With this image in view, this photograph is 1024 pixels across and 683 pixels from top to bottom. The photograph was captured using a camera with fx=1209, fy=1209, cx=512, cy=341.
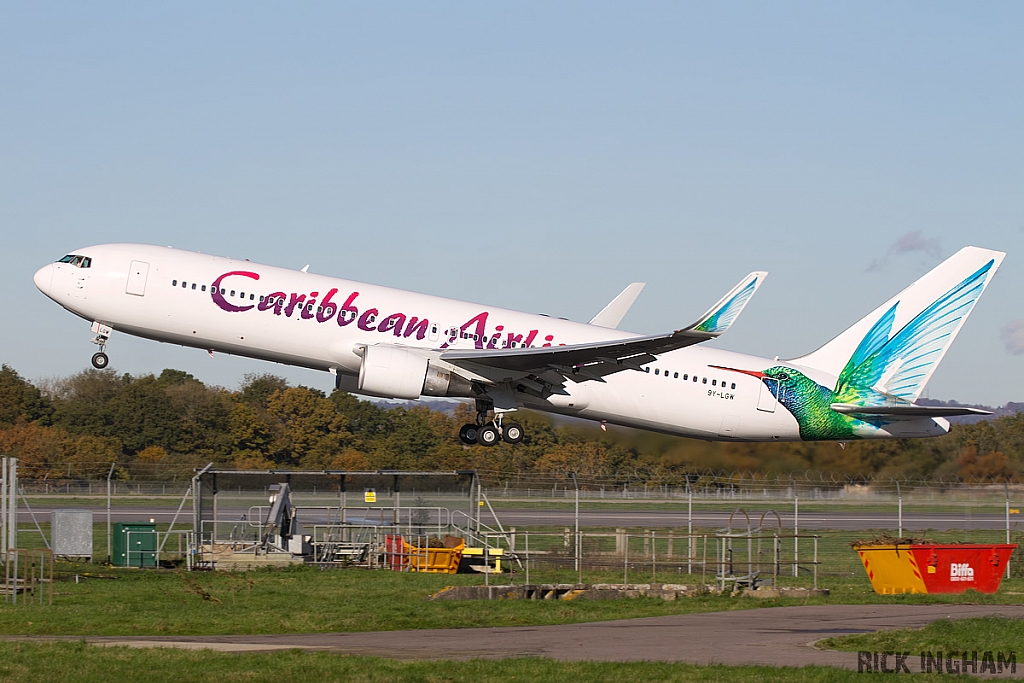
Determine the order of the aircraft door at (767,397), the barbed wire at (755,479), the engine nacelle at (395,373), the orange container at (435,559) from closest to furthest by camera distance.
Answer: the engine nacelle at (395,373), the orange container at (435,559), the barbed wire at (755,479), the aircraft door at (767,397)

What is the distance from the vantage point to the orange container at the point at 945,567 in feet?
85.8

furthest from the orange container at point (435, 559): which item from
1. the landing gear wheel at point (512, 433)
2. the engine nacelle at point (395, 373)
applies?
the engine nacelle at point (395, 373)

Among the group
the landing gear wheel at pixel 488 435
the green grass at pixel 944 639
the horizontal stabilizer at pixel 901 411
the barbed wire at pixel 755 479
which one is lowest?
the green grass at pixel 944 639

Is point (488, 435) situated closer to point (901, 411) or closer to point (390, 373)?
point (390, 373)

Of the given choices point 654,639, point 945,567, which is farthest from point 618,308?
point 654,639

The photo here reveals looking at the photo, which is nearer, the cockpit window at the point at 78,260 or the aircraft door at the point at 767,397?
the cockpit window at the point at 78,260

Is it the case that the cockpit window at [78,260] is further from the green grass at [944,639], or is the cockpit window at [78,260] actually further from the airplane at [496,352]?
the green grass at [944,639]

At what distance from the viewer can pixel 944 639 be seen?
17.0m

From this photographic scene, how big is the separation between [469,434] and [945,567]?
1257cm

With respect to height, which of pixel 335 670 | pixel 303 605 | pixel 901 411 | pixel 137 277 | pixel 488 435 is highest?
pixel 137 277

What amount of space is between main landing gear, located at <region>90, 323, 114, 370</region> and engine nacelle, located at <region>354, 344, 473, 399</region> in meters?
6.81

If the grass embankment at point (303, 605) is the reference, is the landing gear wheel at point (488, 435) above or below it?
above

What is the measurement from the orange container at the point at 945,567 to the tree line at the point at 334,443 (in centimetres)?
823

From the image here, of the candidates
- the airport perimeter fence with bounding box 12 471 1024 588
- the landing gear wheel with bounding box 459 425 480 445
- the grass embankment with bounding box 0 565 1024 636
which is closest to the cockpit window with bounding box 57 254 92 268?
the airport perimeter fence with bounding box 12 471 1024 588
